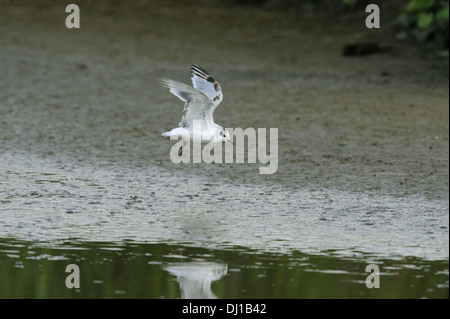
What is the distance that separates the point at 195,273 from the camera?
5.15 m

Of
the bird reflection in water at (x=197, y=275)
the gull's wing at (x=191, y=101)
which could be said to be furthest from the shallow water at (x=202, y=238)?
the gull's wing at (x=191, y=101)

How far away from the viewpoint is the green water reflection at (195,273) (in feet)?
15.9

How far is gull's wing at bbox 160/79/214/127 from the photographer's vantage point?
268 inches

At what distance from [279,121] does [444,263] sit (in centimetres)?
433

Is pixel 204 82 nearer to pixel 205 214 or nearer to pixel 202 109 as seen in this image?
pixel 202 109

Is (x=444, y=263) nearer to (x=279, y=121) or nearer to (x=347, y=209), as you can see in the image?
(x=347, y=209)

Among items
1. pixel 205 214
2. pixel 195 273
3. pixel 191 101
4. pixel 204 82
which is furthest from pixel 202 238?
pixel 204 82

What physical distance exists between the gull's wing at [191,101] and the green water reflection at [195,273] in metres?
1.49

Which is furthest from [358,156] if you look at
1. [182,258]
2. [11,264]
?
[11,264]

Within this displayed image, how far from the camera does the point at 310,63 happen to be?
12898 mm

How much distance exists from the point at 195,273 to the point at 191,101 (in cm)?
213

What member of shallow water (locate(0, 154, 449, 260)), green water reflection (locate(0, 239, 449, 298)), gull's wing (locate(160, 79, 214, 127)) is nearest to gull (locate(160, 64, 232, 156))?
gull's wing (locate(160, 79, 214, 127))
